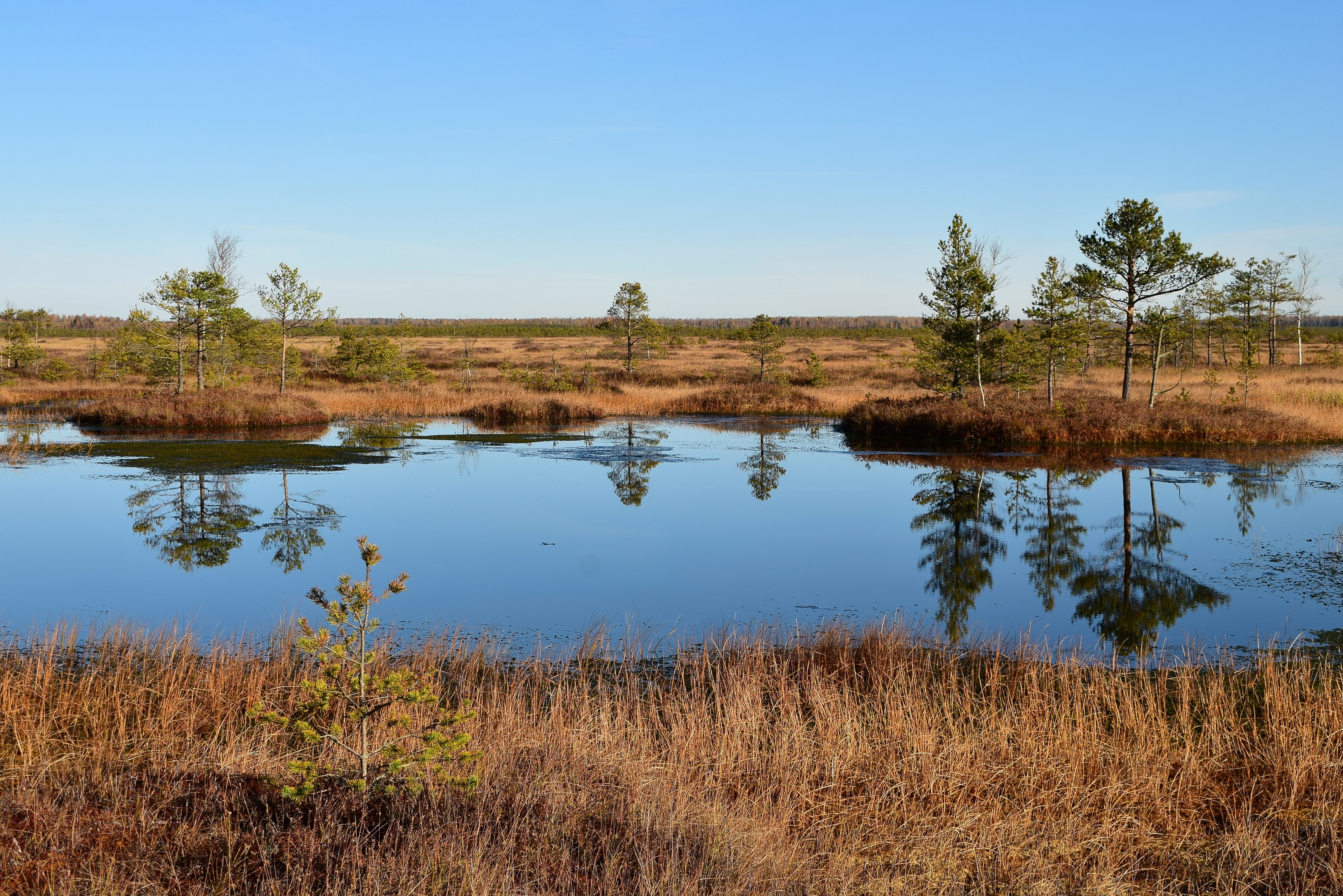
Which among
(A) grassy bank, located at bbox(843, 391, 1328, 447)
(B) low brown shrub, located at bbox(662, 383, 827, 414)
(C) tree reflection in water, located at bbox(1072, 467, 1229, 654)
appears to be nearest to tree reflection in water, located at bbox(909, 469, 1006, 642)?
(C) tree reflection in water, located at bbox(1072, 467, 1229, 654)

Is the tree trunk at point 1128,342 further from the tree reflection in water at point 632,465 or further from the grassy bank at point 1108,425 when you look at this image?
the tree reflection in water at point 632,465

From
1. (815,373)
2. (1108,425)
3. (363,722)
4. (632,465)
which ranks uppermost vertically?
(815,373)

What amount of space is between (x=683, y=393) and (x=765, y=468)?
77.7ft

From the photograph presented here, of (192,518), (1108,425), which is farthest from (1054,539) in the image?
(192,518)

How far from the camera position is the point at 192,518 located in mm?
16438

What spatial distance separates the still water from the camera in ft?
35.2

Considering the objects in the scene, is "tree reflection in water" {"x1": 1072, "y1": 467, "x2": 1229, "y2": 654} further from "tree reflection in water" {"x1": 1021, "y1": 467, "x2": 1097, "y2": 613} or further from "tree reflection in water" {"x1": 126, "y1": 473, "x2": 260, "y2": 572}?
"tree reflection in water" {"x1": 126, "y1": 473, "x2": 260, "y2": 572}

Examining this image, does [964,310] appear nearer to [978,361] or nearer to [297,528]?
[978,361]

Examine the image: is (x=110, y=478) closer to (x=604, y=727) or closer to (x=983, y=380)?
(x=604, y=727)

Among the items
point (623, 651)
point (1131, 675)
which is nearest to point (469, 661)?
point (623, 651)

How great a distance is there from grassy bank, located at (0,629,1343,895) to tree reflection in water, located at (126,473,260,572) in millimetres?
5062

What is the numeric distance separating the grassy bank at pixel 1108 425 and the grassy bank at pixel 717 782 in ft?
69.4

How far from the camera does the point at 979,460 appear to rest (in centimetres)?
2586

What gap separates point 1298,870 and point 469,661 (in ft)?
20.4
